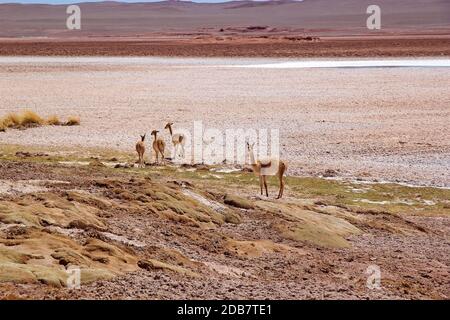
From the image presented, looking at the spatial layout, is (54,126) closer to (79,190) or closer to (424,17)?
(79,190)

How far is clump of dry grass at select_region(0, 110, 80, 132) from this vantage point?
26.3 metres

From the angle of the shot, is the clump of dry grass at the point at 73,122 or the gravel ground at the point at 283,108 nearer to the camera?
the gravel ground at the point at 283,108

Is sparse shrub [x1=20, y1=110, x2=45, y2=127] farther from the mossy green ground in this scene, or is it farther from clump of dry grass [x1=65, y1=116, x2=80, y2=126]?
the mossy green ground

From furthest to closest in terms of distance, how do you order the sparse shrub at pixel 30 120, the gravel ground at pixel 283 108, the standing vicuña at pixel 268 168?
1. the sparse shrub at pixel 30 120
2. the gravel ground at pixel 283 108
3. the standing vicuña at pixel 268 168

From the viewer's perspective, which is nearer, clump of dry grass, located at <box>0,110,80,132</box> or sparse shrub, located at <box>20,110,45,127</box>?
clump of dry grass, located at <box>0,110,80,132</box>

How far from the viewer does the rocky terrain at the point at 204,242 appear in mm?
8461

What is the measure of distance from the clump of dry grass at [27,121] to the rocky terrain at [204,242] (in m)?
10.8

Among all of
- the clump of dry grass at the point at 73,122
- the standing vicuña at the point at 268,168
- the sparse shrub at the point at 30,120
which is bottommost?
the clump of dry grass at the point at 73,122

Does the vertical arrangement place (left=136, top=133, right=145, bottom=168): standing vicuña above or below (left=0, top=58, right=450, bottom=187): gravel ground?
above

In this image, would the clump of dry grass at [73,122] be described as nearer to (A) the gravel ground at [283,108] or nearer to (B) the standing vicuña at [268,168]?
(A) the gravel ground at [283,108]

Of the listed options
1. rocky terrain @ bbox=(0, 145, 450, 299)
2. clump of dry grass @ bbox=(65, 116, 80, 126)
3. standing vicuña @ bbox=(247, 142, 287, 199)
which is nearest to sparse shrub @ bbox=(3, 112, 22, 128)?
clump of dry grass @ bbox=(65, 116, 80, 126)

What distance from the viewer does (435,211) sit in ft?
49.2

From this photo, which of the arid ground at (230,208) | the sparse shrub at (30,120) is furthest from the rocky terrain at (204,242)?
the sparse shrub at (30,120)

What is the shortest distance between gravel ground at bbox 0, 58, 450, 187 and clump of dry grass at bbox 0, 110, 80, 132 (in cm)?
48
